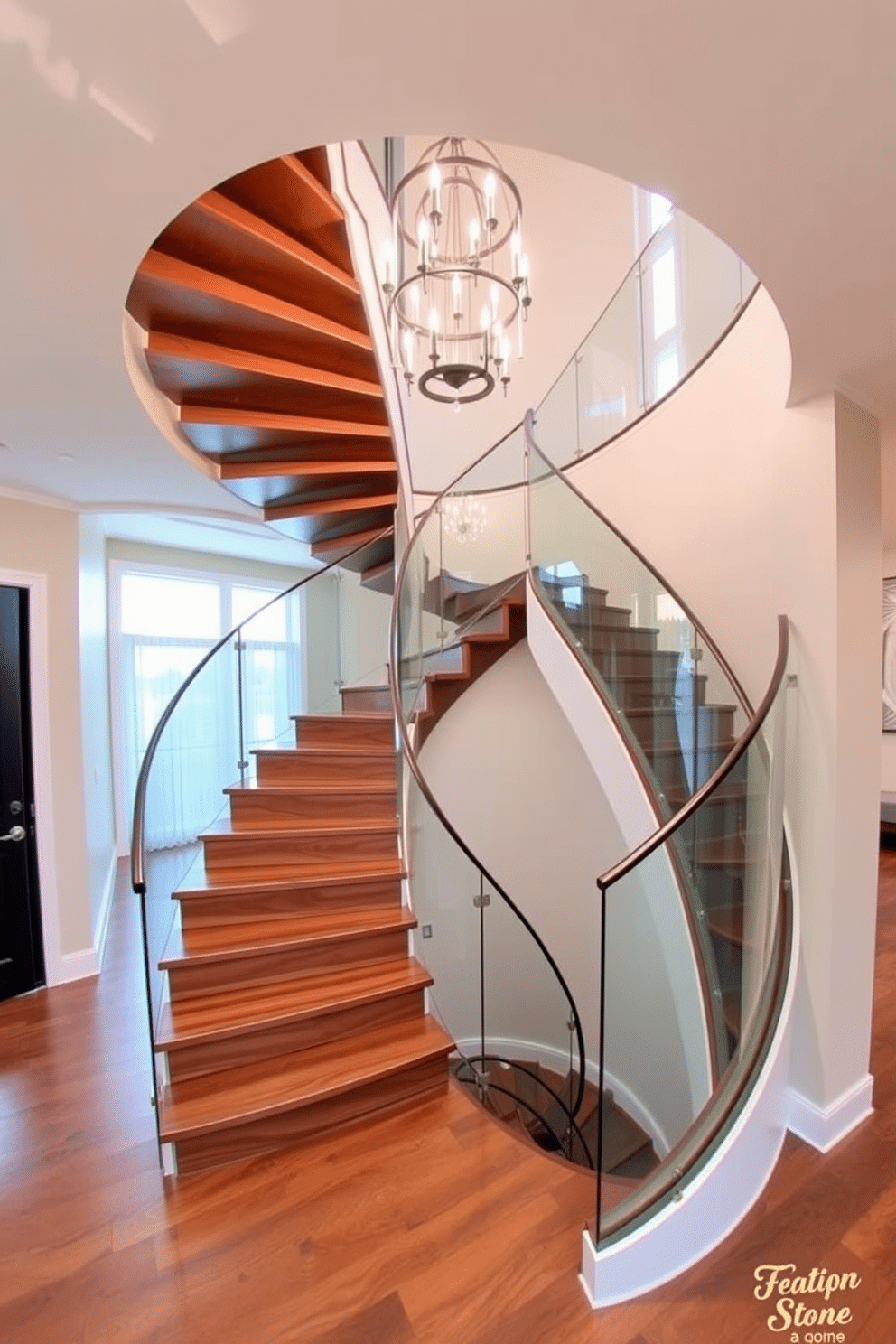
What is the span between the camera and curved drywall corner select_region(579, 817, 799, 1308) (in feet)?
5.05

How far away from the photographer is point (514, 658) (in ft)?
13.6

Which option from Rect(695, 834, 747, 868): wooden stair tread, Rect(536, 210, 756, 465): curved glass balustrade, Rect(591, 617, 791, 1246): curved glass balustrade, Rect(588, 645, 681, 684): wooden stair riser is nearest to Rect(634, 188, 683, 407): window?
Rect(536, 210, 756, 465): curved glass balustrade

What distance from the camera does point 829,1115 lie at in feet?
6.78

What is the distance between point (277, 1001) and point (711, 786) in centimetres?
188

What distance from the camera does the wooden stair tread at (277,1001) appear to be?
2113 mm

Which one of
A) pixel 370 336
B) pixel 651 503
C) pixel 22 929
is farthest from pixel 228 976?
pixel 651 503

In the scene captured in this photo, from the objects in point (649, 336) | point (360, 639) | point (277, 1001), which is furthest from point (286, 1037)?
point (649, 336)

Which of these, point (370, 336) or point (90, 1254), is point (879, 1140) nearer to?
point (90, 1254)

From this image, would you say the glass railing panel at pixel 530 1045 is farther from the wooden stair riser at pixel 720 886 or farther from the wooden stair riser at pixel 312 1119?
the wooden stair riser at pixel 720 886

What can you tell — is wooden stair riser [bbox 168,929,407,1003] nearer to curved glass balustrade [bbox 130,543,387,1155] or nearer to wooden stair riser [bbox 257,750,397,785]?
curved glass balustrade [bbox 130,543,387,1155]

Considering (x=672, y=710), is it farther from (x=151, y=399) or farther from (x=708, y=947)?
(x=151, y=399)

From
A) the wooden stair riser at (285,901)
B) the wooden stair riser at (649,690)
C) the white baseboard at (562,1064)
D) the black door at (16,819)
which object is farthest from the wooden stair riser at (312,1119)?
the black door at (16,819)

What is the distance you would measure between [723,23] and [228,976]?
303cm

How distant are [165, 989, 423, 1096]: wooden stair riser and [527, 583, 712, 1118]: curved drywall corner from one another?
0.99 metres
